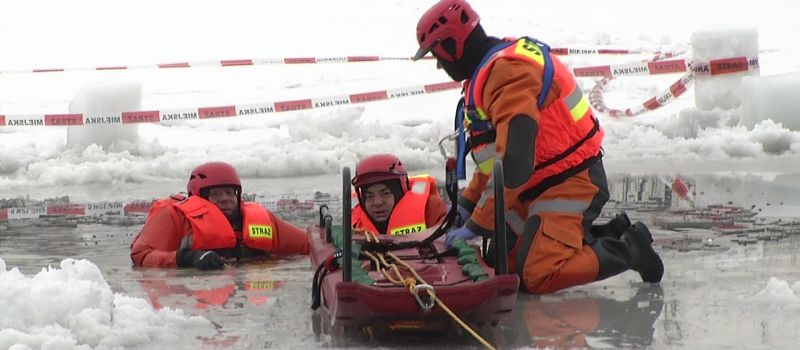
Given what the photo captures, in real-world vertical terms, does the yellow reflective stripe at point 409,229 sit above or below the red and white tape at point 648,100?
below

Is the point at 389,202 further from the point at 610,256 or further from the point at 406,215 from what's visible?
the point at 610,256

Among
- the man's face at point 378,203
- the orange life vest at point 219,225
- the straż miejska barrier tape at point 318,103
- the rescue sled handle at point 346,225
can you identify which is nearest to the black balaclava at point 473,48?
the man's face at point 378,203

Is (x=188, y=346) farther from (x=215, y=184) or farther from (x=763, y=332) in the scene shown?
(x=215, y=184)

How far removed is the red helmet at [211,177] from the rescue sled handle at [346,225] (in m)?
3.38

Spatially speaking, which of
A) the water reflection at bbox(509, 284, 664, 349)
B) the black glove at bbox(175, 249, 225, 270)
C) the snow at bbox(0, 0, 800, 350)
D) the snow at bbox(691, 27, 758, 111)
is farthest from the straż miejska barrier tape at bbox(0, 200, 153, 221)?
the snow at bbox(691, 27, 758, 111)

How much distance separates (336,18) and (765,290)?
89.7 ft

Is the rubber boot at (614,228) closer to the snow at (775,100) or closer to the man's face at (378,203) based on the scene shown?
the man's face at (378,203)

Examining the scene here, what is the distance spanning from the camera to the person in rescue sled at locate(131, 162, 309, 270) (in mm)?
8828

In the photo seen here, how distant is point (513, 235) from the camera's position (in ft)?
24.9

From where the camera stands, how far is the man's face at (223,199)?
9.28 metres

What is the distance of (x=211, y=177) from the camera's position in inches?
363

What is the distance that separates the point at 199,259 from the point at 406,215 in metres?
1.28

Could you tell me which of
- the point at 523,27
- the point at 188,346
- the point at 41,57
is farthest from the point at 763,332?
the point at 523,27

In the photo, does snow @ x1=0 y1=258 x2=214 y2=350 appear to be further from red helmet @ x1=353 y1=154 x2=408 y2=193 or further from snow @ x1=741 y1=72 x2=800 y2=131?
snow @ x1=741 y1=72 x2=800 y2=131
